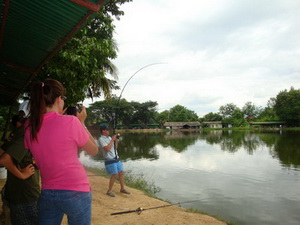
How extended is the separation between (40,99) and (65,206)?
0.69 metres

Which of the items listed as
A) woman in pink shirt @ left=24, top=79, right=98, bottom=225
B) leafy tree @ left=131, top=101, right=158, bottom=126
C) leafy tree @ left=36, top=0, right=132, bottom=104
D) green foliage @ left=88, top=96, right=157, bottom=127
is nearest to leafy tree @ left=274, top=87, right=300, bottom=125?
leafy tree @ left=131, top=101, right=158, bottom=126

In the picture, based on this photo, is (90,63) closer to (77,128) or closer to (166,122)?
(77,128)

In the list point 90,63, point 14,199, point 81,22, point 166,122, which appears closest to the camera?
point 14,199

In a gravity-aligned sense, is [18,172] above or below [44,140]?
below

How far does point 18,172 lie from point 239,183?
28.5ft

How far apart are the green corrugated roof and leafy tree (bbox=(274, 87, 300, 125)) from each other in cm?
6607

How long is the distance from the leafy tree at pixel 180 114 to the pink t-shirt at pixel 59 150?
250ft

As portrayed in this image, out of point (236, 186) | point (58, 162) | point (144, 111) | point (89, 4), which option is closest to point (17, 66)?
point (89, 4)

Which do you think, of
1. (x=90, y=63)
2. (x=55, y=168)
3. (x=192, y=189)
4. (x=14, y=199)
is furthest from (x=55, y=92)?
(x=192, y=189)

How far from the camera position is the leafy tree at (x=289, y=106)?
58.9m

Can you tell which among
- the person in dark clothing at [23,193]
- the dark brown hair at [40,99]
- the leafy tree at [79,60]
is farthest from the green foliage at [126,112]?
the dark brown hair at [40,99]

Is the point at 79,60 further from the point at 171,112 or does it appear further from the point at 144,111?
the point at 171,112

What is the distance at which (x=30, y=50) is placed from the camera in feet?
11.3

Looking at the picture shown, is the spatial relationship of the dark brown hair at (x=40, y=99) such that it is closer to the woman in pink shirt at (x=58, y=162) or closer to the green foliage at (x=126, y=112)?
the woman in pink shirt at (x=58, y=162)
